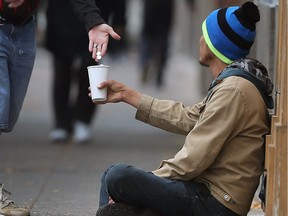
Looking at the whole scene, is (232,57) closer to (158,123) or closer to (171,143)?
Answer: (158,123)

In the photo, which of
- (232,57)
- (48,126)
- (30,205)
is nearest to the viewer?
(232,57)

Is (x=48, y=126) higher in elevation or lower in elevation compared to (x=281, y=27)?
lower

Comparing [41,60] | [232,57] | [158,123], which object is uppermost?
[232,57]

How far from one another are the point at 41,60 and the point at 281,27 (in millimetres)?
18495

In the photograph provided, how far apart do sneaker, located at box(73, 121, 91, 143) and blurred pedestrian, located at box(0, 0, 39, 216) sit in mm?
3444

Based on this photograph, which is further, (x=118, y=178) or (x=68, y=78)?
(x=68, y=78)

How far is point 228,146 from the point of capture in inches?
168

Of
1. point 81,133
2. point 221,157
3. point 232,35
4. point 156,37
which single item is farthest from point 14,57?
point 156,37

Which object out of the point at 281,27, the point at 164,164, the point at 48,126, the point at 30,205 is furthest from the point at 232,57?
the point at 48,126

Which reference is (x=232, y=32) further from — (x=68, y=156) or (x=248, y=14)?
(x=68, y=156)

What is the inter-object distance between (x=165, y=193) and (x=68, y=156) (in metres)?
3.61

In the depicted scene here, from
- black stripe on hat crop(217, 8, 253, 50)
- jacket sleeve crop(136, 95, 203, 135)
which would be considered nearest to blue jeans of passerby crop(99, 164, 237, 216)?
jacket sleeve crop(136, 95, 203, 135)

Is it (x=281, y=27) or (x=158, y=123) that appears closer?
(x=281, y=27)

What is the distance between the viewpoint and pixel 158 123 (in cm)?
458
